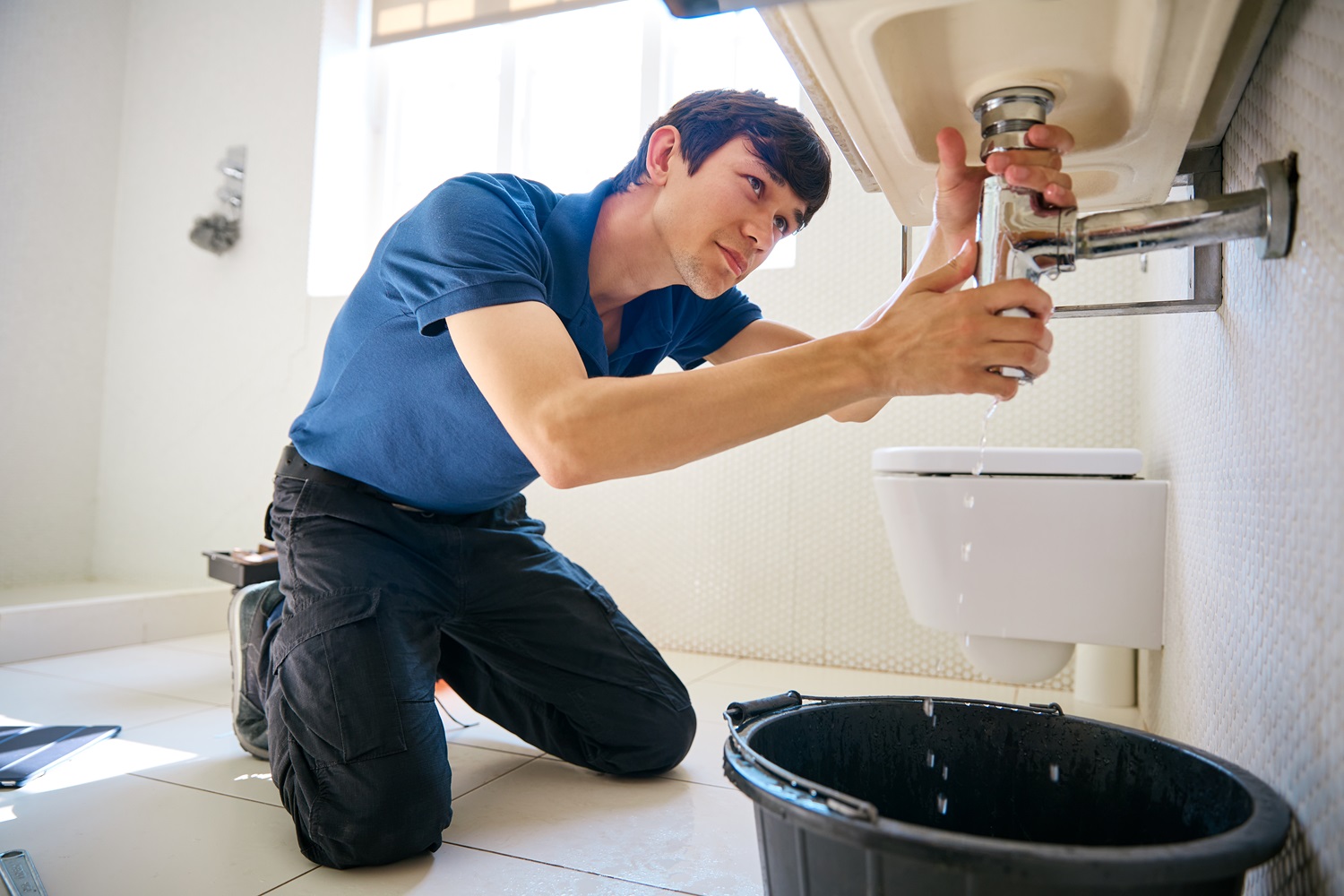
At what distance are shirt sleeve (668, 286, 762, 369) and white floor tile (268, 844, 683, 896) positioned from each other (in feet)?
2.51

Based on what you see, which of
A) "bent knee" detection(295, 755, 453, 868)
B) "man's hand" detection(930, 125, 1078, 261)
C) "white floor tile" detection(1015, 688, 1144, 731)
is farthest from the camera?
"white floor tile" detection(1015, 688, 1144, 731)

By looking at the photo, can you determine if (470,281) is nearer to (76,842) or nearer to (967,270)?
(967,270)

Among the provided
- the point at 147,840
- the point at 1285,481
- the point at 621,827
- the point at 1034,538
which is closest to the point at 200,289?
the point at 147,840

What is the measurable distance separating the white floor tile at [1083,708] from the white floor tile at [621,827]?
2.57ft

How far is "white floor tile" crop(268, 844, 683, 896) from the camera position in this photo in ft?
3.10

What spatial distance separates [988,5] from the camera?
25.5 inches

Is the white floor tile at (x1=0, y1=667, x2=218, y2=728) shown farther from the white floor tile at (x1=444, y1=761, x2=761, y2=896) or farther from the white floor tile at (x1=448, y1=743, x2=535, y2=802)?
the white floor tile at (x1=444, y1=761, x2=761, y2=896)

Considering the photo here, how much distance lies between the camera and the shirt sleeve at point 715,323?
144 centimetres

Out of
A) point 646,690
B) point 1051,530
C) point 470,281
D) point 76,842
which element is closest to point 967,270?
point 470,281

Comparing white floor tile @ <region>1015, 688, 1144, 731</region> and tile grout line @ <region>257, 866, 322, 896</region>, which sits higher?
white floor tile @ <region>1015, 688, 1144, 731</region>

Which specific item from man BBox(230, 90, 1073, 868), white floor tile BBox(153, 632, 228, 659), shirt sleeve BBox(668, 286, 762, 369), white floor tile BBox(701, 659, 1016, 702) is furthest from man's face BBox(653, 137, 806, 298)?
white floor tile BBox(153, 632, 228, 659)

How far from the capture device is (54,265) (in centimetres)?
293

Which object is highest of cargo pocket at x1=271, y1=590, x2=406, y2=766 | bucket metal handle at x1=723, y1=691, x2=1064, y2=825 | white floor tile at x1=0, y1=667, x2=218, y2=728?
bucket metal handle at x1=723, y1=691, x2=1064, y2=825

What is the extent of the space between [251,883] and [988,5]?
1074mm
